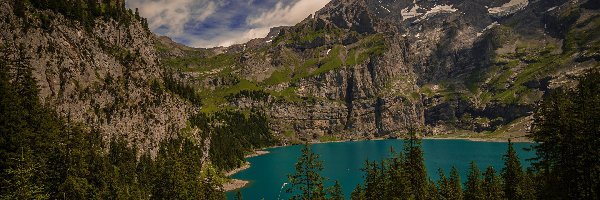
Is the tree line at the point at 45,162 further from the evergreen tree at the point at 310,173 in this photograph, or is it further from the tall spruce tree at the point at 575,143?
the tall spruce tree at the point at 575,143

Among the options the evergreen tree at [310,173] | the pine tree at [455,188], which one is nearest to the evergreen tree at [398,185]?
the pine tree at [455,188]

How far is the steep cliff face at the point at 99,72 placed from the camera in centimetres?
10225

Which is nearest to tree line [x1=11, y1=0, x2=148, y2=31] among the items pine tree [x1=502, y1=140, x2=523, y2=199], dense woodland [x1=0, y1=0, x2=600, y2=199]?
dense woodland [x1=0, y1=0, x2=600, y2=199]

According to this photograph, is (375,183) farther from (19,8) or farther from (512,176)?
(19,8)

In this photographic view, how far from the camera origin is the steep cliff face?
102m

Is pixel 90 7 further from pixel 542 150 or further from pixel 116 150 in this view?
pixel 542 150

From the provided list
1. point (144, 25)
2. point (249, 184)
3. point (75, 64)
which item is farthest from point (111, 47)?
point (249, 184)

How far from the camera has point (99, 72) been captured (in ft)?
412

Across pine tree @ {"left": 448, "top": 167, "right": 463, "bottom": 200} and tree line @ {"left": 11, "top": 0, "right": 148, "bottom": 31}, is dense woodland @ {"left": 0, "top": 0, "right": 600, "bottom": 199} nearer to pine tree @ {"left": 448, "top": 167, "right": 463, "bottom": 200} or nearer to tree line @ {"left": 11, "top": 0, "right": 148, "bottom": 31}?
pine tree @ {"left": 448, "top": 167, "right": 463, "bottom": 200}

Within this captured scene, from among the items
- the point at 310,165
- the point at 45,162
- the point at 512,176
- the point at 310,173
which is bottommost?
the point at 512,176

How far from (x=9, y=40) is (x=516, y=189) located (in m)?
107

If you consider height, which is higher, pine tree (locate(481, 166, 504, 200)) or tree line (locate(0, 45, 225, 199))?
tree line (locate(0, 45, 225, 199))

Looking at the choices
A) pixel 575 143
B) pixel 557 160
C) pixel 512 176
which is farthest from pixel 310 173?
pixel 512 176

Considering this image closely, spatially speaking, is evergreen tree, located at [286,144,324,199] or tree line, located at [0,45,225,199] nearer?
tree line, located at [0,45,225,199]
